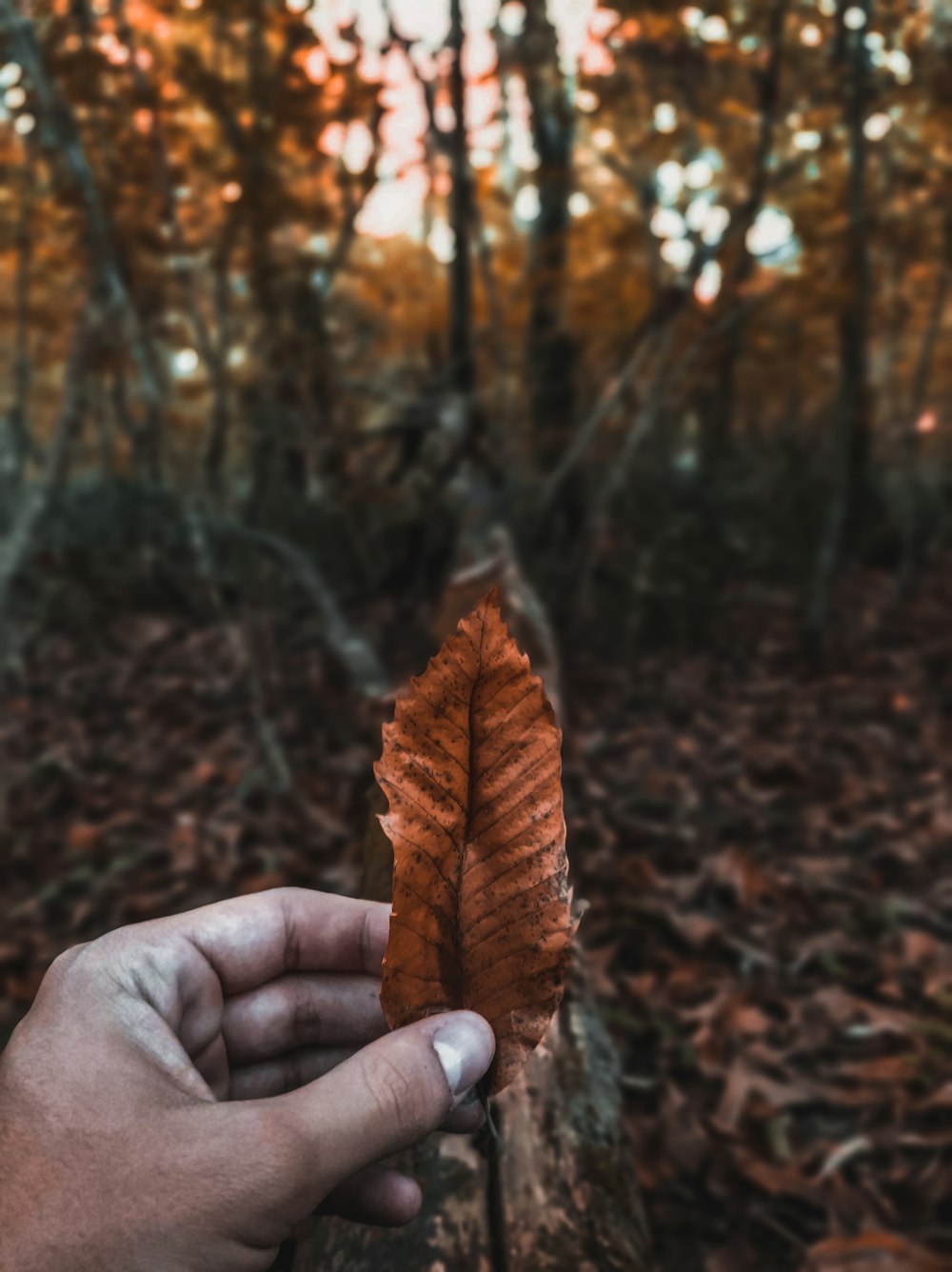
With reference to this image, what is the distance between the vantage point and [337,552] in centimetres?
747

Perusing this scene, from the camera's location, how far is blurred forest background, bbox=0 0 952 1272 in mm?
2705

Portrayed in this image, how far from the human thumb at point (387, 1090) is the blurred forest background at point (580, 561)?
1444mm

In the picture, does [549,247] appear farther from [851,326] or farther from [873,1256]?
[873,1256]

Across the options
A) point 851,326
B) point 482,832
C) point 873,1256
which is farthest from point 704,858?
point 851,326

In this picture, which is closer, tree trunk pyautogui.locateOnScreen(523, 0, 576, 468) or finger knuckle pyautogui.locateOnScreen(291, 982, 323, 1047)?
finger knuckle pyautogui.locateOnScreen(291, 982, 323, 1047)

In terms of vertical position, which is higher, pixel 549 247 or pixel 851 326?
pixel 549 247

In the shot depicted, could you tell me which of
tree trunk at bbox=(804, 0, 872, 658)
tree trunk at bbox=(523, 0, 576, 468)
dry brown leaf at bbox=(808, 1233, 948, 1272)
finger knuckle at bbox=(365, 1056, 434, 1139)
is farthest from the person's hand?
tree trunk at bbox=(804, 0, 872, 658)

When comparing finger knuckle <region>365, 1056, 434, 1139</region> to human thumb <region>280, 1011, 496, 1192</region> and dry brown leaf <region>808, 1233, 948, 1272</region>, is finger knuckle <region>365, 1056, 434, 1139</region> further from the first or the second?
dry brown leaf <region>808, 1233, 948, 1272</region>

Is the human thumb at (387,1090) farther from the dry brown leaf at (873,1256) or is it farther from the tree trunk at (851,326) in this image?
the tree trunk at (851,326)

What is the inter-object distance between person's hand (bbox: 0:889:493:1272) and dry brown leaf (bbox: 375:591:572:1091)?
0.24 ft

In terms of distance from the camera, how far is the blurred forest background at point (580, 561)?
271 centimetres

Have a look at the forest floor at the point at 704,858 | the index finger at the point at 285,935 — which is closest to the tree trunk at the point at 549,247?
the forest floor at the point at 704,858

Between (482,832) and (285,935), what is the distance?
53 centimetres

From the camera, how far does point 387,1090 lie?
2.91ft
